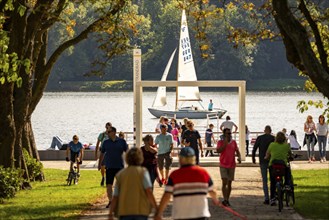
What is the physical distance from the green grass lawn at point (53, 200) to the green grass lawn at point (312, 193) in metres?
4.21

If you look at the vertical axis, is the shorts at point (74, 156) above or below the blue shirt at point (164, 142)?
below

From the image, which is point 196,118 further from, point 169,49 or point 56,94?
point 56,94

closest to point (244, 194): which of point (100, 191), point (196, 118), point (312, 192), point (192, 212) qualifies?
point (312, 192)

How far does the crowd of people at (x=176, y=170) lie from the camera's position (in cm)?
1312

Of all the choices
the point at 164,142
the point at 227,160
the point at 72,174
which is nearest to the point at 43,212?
the point at 227,160

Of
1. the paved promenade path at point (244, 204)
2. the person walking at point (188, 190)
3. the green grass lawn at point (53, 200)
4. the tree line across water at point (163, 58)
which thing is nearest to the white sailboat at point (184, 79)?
the paved promenade path at point (244, 204)

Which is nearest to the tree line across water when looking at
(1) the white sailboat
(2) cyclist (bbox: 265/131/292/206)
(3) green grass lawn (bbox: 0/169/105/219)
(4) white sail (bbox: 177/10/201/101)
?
(1) the white sailboat

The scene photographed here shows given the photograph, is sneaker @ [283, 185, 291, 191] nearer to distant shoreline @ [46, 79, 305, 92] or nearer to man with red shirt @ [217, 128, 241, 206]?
man with red shirt @ [217, 128, 241, 206]

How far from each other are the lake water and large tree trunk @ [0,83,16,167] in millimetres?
39355

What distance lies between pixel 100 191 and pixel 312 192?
4828 millimetres

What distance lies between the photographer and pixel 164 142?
26.5 m

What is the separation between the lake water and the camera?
3469 inches

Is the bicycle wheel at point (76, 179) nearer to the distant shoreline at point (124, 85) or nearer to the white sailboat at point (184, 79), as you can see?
the white sailboat at point (184, 79)

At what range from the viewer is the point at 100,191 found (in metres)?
26.3
